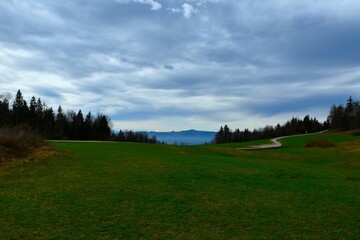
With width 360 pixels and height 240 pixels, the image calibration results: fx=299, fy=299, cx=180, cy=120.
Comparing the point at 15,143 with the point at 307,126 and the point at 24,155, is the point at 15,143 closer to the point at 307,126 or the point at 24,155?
the point at 24,155

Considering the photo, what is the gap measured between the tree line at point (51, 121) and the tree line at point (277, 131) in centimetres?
6160

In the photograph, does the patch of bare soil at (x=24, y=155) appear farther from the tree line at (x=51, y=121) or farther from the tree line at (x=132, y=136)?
the tree line at (x=132, y=136)

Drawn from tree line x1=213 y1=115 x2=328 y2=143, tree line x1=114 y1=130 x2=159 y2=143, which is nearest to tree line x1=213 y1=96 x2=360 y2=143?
tree line x1=213 y1=115 x2=328 y2=143

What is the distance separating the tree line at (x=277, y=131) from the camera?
130 m

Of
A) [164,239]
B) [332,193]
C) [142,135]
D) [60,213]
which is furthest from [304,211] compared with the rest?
[142,135]

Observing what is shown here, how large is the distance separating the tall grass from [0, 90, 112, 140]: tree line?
61.6m

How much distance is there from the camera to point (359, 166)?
70.1ft

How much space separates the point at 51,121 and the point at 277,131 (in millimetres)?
92441

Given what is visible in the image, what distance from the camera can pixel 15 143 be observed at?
16094mm

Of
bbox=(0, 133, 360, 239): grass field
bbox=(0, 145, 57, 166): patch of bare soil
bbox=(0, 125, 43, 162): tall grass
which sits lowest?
bbox=(0, 133, 360, 239): grass field

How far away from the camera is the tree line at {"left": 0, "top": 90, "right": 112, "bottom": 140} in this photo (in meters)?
80.6

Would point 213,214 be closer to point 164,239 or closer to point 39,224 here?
point 164,239

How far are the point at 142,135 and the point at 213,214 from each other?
130m

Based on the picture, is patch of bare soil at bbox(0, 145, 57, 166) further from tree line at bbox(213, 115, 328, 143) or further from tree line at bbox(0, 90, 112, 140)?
tree line at bbox(213, 115, 328, 143)
